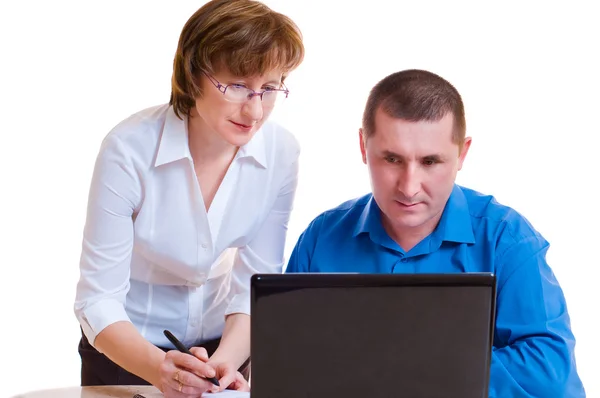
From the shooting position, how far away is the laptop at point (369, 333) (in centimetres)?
137

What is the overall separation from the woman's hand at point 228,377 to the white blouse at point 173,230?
253 millimetres

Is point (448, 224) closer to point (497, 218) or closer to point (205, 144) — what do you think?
point (497, 218)

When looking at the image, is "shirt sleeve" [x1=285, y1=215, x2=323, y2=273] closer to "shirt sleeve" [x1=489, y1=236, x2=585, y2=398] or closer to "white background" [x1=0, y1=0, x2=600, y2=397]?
"shirt sleeve" [x1=489, y1=236, x2=585, y2=398]

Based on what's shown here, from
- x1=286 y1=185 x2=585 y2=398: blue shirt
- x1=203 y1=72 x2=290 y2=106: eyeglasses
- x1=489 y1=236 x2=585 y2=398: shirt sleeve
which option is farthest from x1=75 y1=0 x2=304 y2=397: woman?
x1=489 y1=236 x2=585 y2=398: shirt sleeve

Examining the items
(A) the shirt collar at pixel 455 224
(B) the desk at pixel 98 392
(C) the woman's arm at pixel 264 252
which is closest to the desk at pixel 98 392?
(B) the desk at pixel 98 392

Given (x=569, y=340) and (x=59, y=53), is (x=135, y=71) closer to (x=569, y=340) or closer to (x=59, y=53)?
(x=59, y=53)

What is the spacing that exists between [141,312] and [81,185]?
65.7 inches

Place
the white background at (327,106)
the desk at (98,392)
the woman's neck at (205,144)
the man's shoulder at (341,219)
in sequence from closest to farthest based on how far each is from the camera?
the desk at (98,392) → the woman's neck at (205,144) → the man's shoulder at (341,219) → the white background at (327,106)

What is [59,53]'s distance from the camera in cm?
364

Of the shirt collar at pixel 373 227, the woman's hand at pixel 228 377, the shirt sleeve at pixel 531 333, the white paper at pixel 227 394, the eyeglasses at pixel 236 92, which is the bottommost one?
the white paper at pixel 227 394

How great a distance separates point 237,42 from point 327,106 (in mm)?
1894

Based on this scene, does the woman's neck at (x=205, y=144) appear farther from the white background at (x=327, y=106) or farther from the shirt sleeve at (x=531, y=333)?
the white background at (x=327, y=106)

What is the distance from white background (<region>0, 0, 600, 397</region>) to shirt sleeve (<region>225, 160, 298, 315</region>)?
59.9 inches

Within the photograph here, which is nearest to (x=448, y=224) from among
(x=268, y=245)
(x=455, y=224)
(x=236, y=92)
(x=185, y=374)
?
(x=455, y=224)
